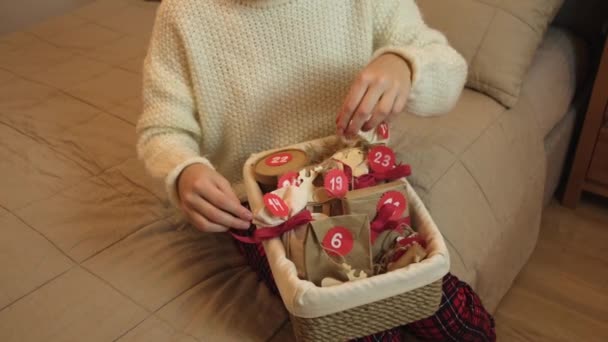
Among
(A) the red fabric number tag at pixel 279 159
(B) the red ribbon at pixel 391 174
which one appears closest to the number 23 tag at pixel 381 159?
(B) the red ribbon at pixel 391 174

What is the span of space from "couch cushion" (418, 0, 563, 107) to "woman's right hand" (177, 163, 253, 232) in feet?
2.04

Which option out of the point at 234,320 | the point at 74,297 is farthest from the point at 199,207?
the point at 74,297

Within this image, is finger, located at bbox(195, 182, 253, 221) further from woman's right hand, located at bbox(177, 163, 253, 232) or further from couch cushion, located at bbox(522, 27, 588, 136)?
couch cushion, located at bbox(522, 27, 588, 136)

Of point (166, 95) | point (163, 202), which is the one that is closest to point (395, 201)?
point (166, 95)

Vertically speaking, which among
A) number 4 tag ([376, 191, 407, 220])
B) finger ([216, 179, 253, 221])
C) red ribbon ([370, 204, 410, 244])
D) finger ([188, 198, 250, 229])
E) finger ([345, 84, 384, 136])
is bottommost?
finger ([188, 198, 250, 229])

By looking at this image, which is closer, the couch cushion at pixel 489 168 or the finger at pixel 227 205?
the finger at pixel 227 205

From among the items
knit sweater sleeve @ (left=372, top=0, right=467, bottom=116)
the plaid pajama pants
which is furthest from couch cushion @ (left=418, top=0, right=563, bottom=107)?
the plaid pajama pants

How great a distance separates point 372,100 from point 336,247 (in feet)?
0.58

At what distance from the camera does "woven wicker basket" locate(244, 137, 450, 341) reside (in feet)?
1.70

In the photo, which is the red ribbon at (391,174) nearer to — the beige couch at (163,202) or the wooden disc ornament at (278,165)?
the wooden disc ornament at (278,165)

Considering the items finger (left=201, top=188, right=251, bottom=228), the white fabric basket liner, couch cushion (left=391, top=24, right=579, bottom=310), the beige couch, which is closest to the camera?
the white fabric basket liner

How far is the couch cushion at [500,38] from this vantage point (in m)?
1.01

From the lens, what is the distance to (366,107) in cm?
61

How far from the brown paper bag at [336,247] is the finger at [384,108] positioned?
0.40 feet
